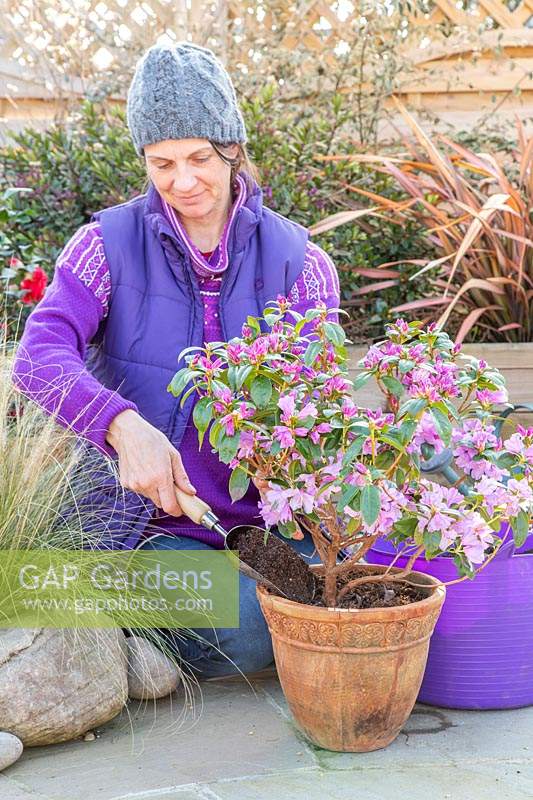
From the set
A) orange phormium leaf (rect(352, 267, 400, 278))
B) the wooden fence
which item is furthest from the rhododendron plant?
the wooden fence

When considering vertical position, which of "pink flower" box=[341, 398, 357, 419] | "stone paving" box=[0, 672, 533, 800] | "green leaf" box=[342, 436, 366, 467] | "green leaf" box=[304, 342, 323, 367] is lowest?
"stone paving" box=[0, 672, 533, 800]

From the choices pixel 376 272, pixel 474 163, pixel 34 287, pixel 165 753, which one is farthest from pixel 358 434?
pixel 474 163

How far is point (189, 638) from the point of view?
102 inches

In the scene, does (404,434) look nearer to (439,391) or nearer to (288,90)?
(439,391)

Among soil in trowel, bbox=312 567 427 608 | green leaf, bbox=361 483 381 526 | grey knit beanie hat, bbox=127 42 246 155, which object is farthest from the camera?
grey knit beanie hat, bbox=127 42 246 155

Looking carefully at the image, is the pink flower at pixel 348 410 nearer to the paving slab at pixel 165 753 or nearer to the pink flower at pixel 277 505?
the pink flower at pixel 277 505

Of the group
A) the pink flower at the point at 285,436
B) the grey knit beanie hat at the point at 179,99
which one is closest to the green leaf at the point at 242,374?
the pink flower at the point at 285,436

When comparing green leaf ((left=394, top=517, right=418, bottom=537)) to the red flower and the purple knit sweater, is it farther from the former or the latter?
the red flower

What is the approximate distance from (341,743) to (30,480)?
0.91 metres

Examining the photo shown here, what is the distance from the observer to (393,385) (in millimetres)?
1996

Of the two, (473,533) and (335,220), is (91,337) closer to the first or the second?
(473,533)

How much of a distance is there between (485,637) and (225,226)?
123 cm

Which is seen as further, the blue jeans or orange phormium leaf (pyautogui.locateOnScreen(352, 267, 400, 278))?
orange phormium leaf (pyautogui.locateOnScreen(352, 267, 400, 278))

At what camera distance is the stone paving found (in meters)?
1.98
